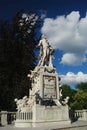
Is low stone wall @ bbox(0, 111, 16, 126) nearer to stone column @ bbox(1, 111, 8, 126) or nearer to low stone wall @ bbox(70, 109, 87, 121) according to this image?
stone column @ bbox(1, 111, 8, 126)

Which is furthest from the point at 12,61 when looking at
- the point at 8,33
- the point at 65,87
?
the point at 65,87

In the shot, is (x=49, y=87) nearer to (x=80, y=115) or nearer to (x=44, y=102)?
(x=44, y=102)

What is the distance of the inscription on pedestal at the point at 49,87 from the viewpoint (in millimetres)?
19191

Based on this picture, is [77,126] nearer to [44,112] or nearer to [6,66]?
[44,112]

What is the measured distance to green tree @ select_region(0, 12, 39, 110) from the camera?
2833cm

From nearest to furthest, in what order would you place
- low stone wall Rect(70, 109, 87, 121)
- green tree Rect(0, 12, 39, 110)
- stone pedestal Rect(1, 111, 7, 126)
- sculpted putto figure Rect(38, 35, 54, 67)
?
stone pedestal Rect(1, 111, 7, 126)
sculpted putto figure Rect(38, 35, 54, 67)
low stone wall Rect(70, 109, 87, 121)
green tree Rect(0, 12, 39, 110)

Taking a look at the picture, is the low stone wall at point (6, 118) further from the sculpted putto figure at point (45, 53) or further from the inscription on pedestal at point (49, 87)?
the sculpted putto figure at point (45, 53)

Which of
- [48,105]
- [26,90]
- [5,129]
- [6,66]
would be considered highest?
[6,66]

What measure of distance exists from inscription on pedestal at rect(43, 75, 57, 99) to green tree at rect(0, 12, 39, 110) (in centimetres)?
785

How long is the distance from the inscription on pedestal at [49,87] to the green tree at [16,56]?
785 cm

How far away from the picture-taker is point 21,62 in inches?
1168

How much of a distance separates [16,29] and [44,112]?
49.8ft

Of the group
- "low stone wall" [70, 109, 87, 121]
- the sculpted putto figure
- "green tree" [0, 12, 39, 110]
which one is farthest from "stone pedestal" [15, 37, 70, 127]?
"green tree" [0, 12, 39, 110]

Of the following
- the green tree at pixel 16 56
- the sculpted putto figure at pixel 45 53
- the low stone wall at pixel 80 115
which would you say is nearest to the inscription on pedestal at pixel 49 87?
the sculpted putto figure at pixel 45 53
